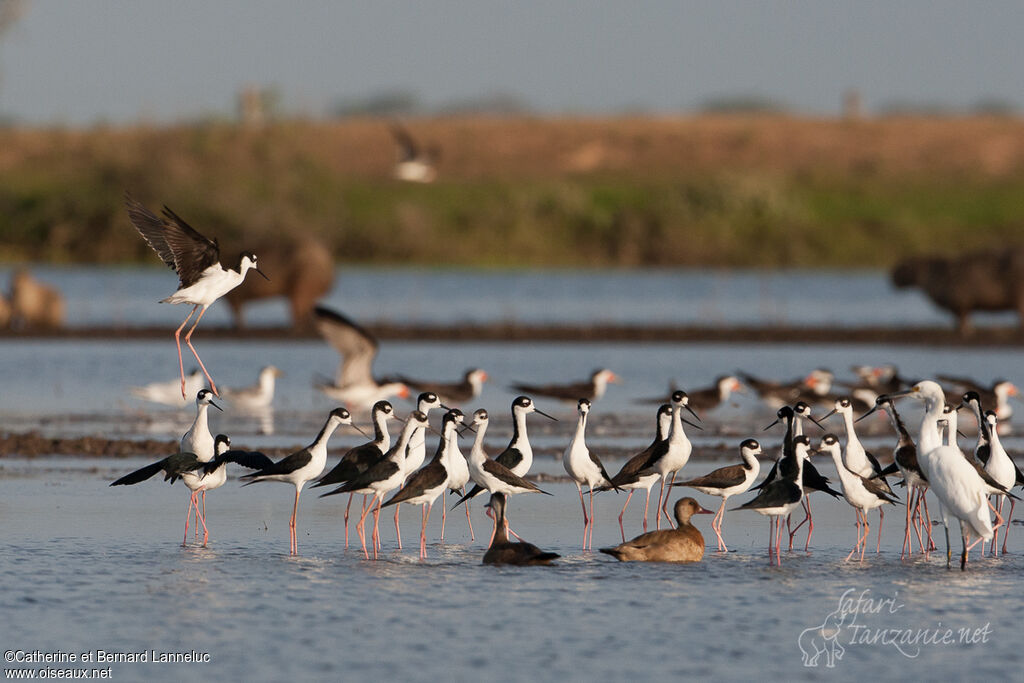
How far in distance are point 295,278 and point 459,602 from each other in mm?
25654

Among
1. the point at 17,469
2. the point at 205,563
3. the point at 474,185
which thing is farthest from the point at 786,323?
the point at 474,185

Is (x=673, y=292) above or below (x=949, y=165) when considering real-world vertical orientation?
below

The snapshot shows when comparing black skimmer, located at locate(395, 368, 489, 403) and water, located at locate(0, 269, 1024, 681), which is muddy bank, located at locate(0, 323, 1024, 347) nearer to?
black skimmer, located at locate(395, 368, 489, 403)

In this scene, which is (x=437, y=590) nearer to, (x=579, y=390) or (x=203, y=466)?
(x=203, y=466)

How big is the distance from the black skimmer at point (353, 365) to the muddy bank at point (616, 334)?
11.2 metres

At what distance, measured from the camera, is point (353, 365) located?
74.9 feet

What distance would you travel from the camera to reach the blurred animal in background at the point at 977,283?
3469cm

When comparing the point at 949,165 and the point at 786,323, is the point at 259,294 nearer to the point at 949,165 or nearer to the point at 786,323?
the point at 786,323

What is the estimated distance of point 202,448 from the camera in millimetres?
13758

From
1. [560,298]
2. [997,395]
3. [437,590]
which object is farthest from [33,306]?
[437,590]

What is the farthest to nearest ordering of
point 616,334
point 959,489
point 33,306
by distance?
point 33,306, point 616,334, point 959,489

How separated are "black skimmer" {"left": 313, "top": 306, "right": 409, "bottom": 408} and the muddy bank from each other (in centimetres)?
1116

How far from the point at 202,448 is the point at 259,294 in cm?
2204

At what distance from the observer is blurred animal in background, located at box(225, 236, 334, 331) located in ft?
117
